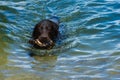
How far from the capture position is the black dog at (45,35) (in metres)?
7.10

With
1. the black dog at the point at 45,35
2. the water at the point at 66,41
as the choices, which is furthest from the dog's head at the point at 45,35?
the water at the point at 66,41

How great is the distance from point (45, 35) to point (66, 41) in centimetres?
75

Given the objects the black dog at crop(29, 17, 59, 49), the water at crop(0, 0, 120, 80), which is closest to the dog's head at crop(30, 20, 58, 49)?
the black dog at crop(29, 17, 59, 49)

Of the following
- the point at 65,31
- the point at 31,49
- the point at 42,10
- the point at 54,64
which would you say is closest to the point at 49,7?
the point at 42,10

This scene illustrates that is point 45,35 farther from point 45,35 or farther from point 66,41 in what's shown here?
point 66,41

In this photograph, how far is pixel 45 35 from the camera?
7301mm

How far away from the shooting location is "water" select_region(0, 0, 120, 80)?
19.8ft

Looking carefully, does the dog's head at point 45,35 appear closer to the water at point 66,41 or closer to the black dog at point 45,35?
the black dog at point 45,35

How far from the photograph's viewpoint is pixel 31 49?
721 centimetres

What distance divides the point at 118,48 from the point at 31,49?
6.28 ft

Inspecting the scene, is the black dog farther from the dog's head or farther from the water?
the water

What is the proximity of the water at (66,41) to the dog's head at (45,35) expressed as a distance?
15cm

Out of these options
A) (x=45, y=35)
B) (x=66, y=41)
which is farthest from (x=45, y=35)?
(x=66, y=41)

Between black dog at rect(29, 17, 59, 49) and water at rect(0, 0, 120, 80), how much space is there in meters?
0.14
